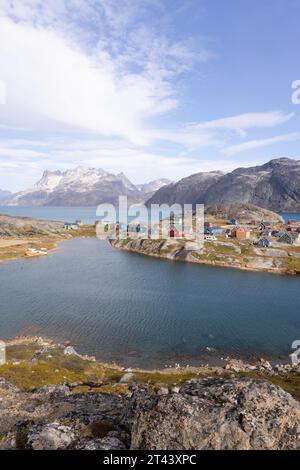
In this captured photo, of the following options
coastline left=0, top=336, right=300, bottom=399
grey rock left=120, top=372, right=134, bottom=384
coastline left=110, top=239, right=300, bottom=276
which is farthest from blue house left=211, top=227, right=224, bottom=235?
grey rock left=120, top=372, right=134, bottom=384

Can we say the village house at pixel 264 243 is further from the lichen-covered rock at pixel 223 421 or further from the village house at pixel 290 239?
the lichen-covered rock at pixel 223 421

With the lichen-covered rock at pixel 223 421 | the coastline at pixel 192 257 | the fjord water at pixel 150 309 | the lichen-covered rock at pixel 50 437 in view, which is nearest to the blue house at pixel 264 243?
the coastline at pixel 192 257

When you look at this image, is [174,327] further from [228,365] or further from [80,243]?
[80,243]

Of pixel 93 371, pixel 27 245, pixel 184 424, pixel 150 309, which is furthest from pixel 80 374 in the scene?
pixel 27 245

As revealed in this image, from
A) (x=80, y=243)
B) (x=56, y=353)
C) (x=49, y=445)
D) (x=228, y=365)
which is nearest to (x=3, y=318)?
(x=56, y=353)

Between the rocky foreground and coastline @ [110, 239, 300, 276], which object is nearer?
the rocky foreground

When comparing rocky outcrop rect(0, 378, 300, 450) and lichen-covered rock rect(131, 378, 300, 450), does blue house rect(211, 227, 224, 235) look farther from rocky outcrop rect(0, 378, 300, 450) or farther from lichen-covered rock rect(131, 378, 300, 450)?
lichen-covered rock rect(131, 378, 300, 450)
